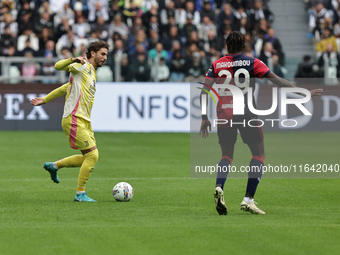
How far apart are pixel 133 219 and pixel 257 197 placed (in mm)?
2467

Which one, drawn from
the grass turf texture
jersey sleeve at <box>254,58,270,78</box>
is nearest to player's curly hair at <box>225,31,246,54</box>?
jersey sleeve at <box>254,58,270,78</box>

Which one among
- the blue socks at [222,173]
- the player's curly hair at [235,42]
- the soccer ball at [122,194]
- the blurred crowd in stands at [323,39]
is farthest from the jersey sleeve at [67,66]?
the blurred crowd in stands at [323,39]

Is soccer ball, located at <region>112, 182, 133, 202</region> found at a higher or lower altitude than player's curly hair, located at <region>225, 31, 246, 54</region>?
lower

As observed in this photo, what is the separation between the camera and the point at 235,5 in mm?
24562

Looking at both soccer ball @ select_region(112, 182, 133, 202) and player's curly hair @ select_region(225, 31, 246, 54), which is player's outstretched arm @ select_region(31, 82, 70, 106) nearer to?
soccer ball @ select_region(112, 182, 133, 202)

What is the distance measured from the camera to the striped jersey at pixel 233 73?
7266 millimetres

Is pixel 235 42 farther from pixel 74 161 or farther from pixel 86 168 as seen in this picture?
pixel 74 161

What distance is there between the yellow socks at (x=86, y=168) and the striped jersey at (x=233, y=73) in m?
1.96

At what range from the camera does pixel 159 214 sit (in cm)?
734

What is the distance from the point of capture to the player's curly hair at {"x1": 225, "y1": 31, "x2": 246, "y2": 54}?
7.27 metres

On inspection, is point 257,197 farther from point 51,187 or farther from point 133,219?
point 51,187

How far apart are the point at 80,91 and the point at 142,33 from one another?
13.5m

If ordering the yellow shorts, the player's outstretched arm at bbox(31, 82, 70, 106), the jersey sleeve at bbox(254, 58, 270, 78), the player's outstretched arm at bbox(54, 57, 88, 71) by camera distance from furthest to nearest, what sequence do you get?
the player's outstretched arm at bbox(31, 82, 70, 106) < the yellow shorts < the player's outstretched arm at bbox(54, 57, 88, 71) < the jersey sleeve at bbox(254, 58, 270, 78)

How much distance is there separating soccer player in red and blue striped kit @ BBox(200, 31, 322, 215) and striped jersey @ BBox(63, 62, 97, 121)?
1.80 m
